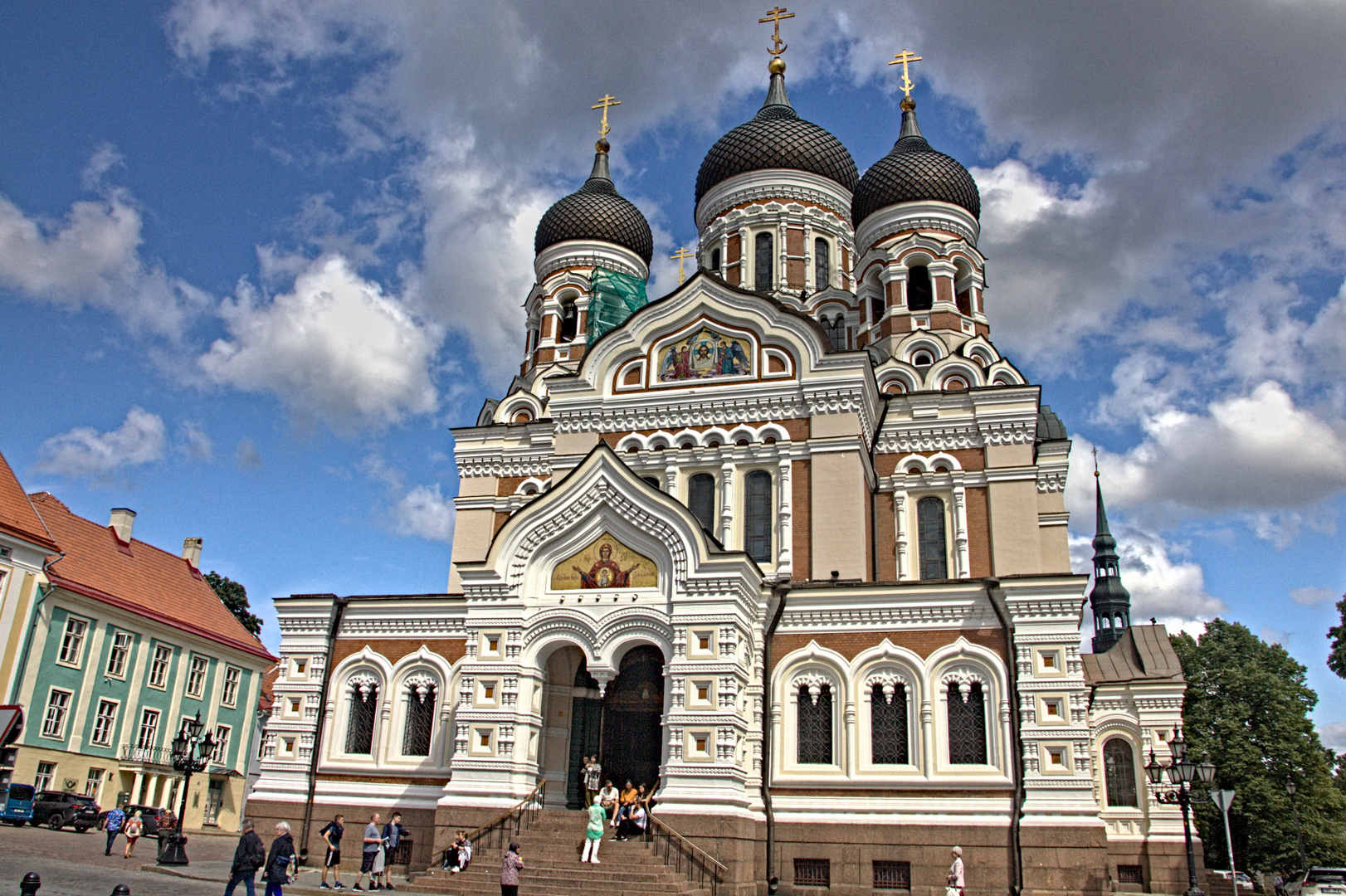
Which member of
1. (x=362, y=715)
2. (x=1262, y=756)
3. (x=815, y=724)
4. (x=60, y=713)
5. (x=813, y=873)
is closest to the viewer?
(x=813, y=873)

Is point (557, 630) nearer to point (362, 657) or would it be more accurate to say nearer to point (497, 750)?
point (497, 750)

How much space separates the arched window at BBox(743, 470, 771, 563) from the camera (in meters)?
22.1

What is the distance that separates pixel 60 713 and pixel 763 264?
2264 centimetres

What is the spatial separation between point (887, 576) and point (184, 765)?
14549 mm

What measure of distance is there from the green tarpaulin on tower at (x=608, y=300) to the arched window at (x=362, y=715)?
43.5ft

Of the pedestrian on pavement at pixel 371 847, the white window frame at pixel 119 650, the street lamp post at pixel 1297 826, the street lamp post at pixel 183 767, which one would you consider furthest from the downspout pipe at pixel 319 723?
the street lamp post at pixel 1297 826

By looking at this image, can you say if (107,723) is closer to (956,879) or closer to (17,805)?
(17,805)

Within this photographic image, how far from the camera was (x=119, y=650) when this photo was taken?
30750 millimetres

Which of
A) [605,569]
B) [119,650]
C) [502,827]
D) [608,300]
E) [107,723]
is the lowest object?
[502,827]

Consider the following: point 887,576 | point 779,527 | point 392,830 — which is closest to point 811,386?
point 779,527

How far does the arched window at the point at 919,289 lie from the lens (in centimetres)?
2908

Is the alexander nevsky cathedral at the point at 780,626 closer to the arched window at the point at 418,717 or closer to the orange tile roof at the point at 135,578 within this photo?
the arched window at the point at 418,717

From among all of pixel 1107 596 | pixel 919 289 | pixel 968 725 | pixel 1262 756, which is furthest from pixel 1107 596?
pixel 968 725

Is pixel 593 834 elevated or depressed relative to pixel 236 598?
depressed
